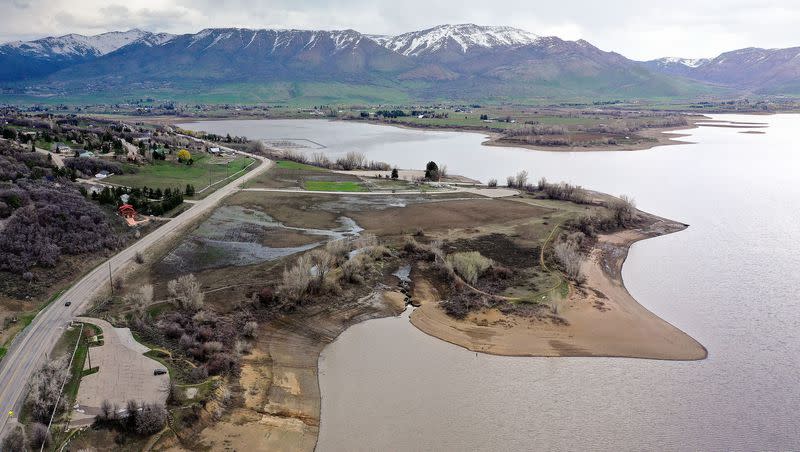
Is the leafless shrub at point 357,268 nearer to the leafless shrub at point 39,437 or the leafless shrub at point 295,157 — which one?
the leafless shrub at point 39,437

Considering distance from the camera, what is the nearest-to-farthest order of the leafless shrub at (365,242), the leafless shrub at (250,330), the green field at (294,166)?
1. the leafless shrub at (250,330)
2. the leafless shrub at (365,242)
3. the green field at (294,166)

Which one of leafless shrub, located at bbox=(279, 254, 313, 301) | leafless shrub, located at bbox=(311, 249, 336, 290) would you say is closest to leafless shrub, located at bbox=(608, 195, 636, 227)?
leafless shrub, located at bbox=(311, 249, 336, 290)

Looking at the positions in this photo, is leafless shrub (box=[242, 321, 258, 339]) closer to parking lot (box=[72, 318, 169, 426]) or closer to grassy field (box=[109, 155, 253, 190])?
parking lot (box=[72, 318, 169, 426])

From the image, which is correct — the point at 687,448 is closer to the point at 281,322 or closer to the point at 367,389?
the point at 367,389

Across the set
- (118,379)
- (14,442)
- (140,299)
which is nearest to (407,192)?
(140,299)

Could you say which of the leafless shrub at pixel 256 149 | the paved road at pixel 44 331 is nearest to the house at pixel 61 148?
the leafless shrub at pixel 256 149

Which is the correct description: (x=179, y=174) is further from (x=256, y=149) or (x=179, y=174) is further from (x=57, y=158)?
(x=256, y=149)
